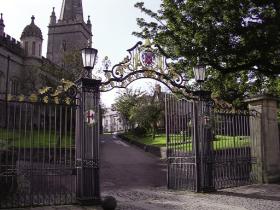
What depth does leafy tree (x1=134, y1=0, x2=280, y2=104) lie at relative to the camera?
59.8ft

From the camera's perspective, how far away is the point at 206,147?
1388 centimetres

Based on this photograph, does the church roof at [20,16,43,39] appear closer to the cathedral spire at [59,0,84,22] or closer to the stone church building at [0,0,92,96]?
the stone church building at [0,0,92,96]

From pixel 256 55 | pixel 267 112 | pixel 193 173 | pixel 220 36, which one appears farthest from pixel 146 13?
pixel 193 173

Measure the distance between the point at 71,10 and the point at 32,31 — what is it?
23.1 m

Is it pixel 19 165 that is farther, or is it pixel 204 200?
pixel 204 200

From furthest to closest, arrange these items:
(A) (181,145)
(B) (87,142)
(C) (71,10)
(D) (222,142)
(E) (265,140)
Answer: (C) (71,10) < (D) (222,142) < (E) (265,140) < (A) (181,145) < (B) (87,142)

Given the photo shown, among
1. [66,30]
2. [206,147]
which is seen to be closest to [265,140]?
[206,147]

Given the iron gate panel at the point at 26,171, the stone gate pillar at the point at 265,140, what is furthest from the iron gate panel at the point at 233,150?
the iron gate panel at the point at 26,171

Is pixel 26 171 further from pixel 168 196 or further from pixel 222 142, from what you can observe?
pixel 222 142

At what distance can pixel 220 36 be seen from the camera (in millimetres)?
18734

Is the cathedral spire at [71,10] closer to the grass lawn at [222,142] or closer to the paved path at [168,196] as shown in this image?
the paved path at [168,196]

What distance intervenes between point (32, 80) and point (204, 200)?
3263cm

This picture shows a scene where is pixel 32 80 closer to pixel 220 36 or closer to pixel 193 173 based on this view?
pixel 220 36

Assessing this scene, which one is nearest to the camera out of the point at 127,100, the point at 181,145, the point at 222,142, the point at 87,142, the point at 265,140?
the point at 87,142
